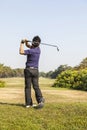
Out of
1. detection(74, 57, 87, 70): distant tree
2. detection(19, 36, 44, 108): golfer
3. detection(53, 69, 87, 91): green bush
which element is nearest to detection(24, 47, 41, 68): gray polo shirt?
detection(19, 36, 44, 108): golfer

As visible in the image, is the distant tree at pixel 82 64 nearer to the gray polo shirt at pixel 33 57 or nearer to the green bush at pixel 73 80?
the green bush at pixel 73 80

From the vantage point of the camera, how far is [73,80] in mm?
26453

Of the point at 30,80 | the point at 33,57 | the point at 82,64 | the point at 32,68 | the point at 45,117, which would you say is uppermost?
the point at 33,57

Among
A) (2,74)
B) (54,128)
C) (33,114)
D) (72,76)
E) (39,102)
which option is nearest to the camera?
(54,128)

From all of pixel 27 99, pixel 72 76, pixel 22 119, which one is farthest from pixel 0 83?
pixel 22 119

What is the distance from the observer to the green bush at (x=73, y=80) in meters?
24.9

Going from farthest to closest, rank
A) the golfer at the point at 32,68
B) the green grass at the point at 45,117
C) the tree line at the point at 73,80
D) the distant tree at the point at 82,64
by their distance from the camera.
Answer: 1. the distant tree at the point at 82,64
2. the tree line at the point at 73,80
3. the golfer at the point at 32,68
4. the green grass at the point at 45,117

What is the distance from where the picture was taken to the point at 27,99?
12.0 meters

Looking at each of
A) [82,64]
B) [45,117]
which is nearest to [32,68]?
[45,117]

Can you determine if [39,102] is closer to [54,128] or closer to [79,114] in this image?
[79,114]

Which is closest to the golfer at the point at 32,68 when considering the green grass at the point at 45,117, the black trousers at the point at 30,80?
the black trousers at the point at 30,80

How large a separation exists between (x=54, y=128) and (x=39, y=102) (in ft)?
7.59

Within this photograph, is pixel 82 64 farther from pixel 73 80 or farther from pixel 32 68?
pixel 32 68

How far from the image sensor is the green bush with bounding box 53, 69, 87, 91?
24.9m
